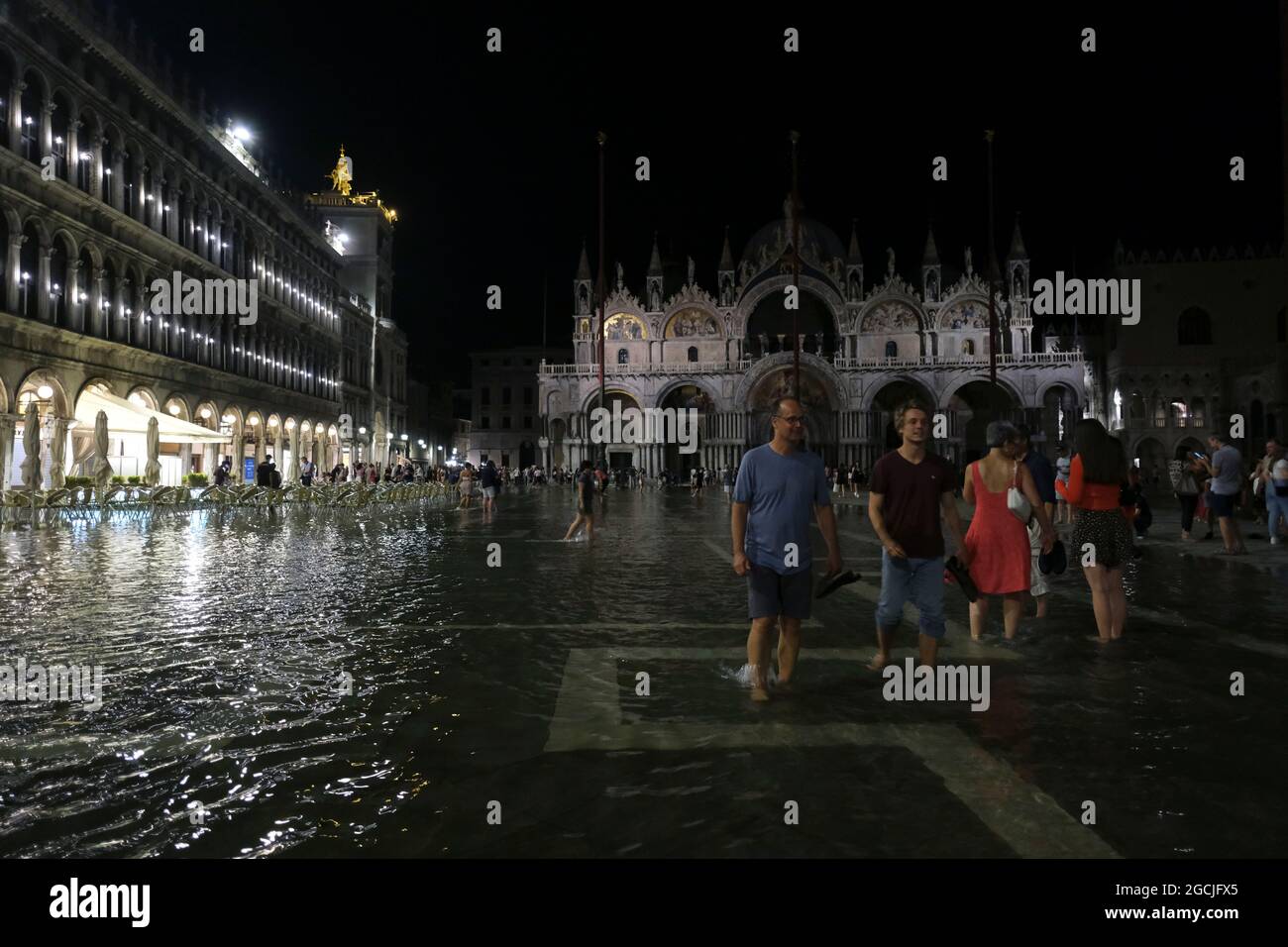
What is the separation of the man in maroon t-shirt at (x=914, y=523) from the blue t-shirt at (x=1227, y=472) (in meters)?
9.23

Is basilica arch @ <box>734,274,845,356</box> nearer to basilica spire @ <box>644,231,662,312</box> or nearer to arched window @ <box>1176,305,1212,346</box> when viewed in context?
basilica spire @ <box>644,231,662,312</box>

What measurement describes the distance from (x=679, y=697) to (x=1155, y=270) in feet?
203

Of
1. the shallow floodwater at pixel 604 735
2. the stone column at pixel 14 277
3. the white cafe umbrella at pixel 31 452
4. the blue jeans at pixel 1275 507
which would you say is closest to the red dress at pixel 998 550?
the shallow floodwater at pixel 604 735

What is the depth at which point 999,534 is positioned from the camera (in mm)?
6398

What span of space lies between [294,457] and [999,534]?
44.4 meters

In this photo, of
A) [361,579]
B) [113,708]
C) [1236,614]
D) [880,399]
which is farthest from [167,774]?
[880,399]

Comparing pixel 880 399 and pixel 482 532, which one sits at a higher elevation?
pixel 880 399

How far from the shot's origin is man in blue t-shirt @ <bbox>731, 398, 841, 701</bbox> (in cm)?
490

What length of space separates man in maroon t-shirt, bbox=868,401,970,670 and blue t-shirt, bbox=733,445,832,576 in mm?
524

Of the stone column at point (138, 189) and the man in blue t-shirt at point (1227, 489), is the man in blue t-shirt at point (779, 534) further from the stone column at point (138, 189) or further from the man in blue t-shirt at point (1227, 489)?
the stone column at point (138, 189)

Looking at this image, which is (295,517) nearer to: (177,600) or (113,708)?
(177,600)

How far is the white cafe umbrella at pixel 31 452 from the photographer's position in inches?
715

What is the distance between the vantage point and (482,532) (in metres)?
17.8
